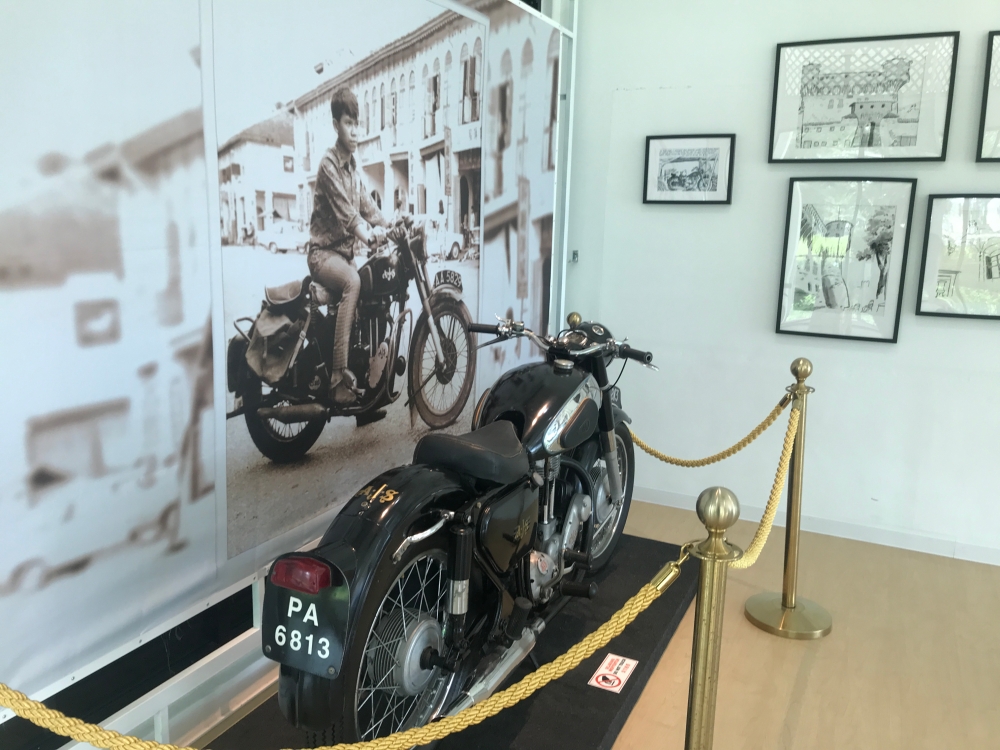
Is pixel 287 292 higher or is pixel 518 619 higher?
pixel 287 292

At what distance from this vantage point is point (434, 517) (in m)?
1.86

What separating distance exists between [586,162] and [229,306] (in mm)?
2625

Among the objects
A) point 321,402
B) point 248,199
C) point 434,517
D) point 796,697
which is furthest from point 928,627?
point 248,199

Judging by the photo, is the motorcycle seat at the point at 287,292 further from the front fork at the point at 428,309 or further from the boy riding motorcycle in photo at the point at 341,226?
the front fork at the point at 428,309

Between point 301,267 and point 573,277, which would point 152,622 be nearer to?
point 301,267

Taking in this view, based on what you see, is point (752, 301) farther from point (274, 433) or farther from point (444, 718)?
point (444, 718)

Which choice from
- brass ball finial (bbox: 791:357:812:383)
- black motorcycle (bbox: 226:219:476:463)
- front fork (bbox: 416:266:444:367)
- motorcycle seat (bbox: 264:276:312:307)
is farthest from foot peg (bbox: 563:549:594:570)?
motorcycle seat (bbox: 264:276:312:307)

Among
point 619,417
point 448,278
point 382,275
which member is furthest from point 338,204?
point 619,417

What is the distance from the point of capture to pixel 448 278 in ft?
10.2

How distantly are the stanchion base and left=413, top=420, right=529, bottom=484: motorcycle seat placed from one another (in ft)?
4.83

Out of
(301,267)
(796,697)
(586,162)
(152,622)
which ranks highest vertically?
(586,162)

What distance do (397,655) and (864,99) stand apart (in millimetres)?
3212

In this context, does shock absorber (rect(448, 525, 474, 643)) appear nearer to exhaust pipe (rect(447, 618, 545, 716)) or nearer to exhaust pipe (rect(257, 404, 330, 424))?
exhaust pipe (rect(447, 618, 545, 716))

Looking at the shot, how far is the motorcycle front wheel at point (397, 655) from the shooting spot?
5.49 feet
